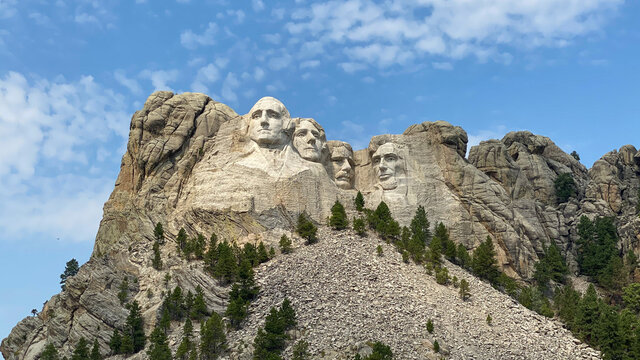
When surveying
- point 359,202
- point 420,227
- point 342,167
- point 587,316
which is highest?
point 342,167

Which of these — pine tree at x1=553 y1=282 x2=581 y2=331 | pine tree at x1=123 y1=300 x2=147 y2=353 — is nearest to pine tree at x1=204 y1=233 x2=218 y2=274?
pine tree at x1=123 y1=300 x2=147 y2=353

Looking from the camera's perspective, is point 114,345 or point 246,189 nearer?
point 114,345

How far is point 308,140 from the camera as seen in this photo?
69.3 m

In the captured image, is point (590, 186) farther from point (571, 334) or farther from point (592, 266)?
point (571, 334)

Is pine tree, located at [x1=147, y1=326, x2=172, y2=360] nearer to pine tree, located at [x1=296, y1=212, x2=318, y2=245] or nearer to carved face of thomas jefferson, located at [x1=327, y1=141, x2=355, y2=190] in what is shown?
pine tree, located at [x1=296, y1=212, x2=318, y2=245]

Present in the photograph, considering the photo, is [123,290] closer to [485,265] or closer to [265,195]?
[265,195]

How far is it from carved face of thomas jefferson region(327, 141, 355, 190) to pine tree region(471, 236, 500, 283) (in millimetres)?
10678

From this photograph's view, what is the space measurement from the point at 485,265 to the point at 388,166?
1036cm

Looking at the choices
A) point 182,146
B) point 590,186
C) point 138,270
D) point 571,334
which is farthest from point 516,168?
point 138,270

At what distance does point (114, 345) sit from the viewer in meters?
55.6

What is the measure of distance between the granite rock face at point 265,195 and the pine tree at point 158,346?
239 centimetres

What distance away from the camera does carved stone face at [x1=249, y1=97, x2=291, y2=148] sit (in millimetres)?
67625

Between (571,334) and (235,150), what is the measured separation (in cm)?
2353

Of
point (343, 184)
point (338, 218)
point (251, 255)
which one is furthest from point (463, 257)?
point (251, 255)
